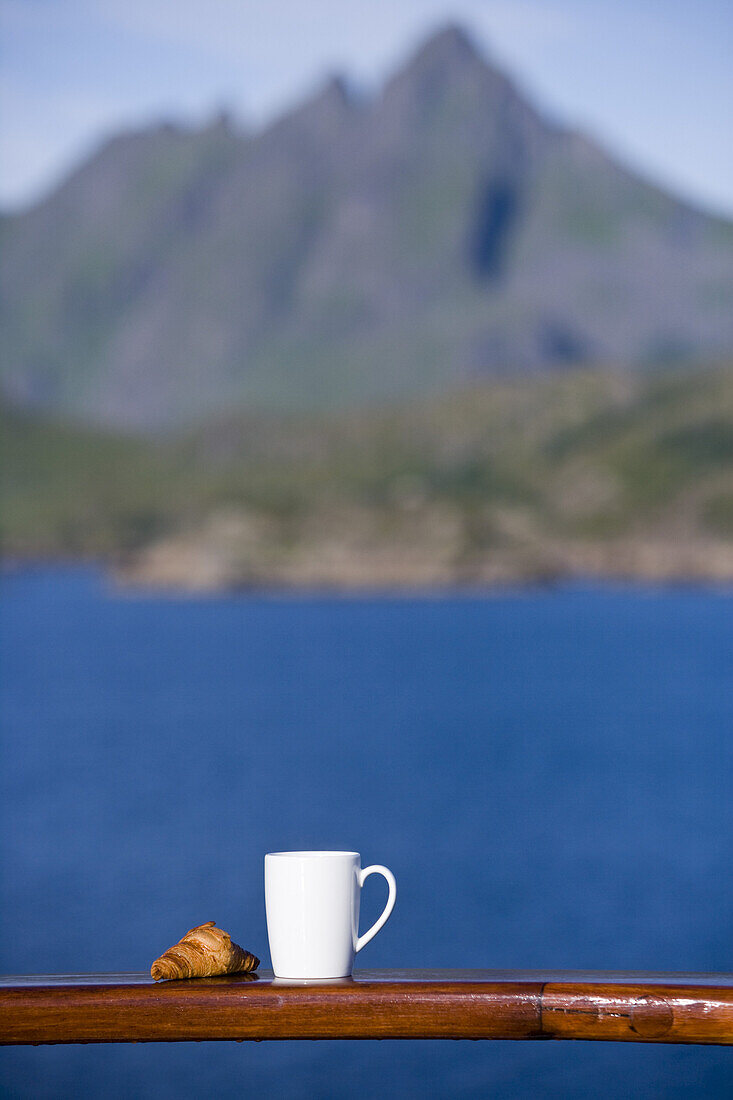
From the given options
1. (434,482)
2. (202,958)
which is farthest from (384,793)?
(202,958)

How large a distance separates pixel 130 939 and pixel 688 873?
5.02 meters

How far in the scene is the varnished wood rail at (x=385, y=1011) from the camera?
1.01m

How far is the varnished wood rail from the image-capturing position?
1013 mm

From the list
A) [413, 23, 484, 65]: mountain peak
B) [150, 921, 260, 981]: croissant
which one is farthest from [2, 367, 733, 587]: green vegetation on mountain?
[150, 921, 260, 981]: croissant

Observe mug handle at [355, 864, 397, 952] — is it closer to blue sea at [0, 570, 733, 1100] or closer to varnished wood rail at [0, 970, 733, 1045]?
varnished wood rail at [0, 970, 733, 1045]

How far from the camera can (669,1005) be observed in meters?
1.01

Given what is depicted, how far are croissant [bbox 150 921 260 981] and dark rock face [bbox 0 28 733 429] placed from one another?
13573 mm

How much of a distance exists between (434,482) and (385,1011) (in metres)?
15.5

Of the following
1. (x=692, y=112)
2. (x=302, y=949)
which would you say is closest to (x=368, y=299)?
(x=692, y=112)

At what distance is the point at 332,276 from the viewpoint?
15.8 m

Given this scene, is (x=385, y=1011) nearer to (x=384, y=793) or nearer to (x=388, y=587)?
(x=388, y=587)

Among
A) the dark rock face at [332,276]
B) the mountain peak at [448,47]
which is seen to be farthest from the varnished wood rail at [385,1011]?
the dark rock face at [332,276]

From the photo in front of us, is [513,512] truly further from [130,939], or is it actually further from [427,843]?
[130,939]

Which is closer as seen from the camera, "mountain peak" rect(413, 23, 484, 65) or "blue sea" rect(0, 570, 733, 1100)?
"blue sea" rect(0, 570, 733, 1100)
